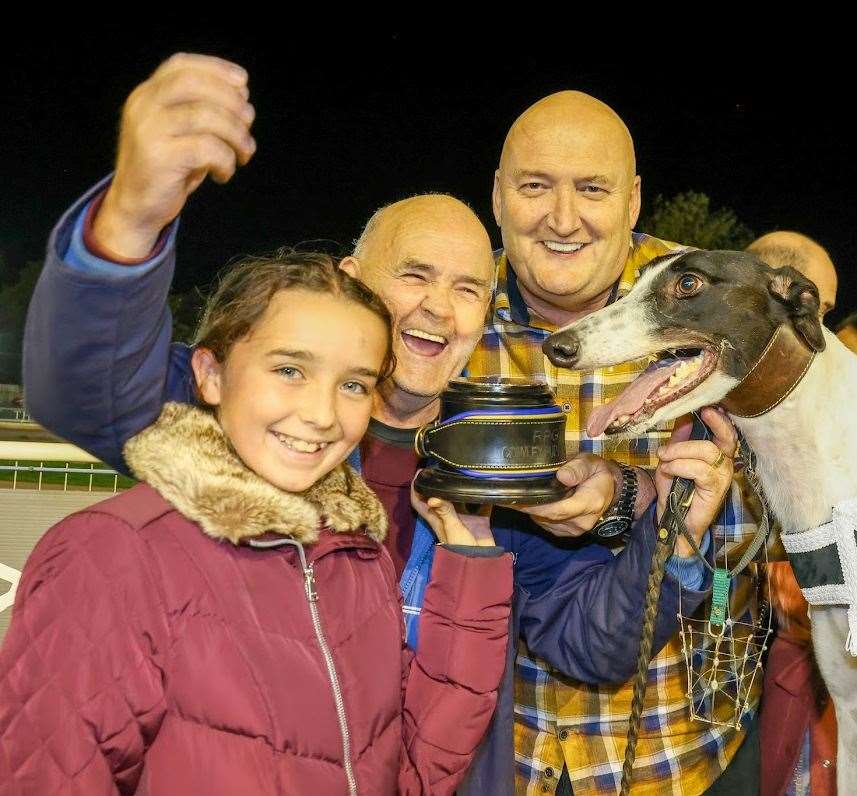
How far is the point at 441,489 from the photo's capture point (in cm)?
140

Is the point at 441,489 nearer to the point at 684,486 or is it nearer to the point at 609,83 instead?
the point at 684,486

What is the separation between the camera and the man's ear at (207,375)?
1406 mm

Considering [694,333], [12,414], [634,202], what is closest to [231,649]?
[694,333]

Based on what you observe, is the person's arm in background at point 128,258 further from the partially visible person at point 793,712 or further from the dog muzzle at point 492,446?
the partially visible person at point 793,712

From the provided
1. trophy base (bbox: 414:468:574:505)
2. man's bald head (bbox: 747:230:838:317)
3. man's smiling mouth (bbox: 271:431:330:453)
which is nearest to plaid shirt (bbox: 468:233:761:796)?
trophy base (bbox: 414:468:574:505)

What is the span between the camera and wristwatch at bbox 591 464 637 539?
5.66 ft

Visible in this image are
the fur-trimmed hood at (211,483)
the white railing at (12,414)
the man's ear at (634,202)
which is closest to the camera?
the fur-trimmed hood at (211,483)

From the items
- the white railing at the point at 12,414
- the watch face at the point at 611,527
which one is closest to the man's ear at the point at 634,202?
the watch face at the point at 611,527

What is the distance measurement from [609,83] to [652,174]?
2420 mm

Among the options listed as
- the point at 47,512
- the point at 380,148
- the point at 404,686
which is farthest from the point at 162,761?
the point at 380,148

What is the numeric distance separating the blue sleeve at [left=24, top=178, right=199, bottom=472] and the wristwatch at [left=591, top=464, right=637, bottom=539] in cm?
90

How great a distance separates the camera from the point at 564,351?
4.96 ft

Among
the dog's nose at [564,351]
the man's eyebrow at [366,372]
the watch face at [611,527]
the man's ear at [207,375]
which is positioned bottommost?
the watch face at [611,527]

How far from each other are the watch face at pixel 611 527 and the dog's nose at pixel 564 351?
1.31 feet
